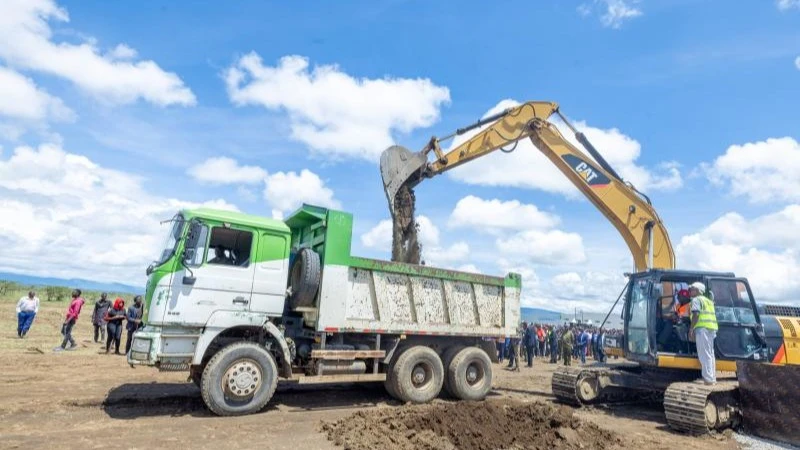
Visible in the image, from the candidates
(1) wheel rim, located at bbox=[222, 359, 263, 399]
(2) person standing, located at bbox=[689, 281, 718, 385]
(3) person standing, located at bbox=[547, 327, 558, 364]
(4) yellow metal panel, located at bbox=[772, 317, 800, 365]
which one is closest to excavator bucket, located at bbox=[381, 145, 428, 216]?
(1) wheel rim, located at bbox=[222, 359, 263, 399]

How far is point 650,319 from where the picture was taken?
957 centimetres

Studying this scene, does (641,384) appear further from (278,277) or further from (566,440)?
(278,277)

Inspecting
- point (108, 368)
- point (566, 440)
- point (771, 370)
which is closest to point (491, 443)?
point (566, 440)

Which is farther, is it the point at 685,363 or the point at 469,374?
the point at 469,374

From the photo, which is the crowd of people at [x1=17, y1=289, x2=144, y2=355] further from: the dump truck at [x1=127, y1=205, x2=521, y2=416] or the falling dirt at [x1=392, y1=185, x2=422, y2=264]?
the falling dirt at [x1=392, y1=185, x2=422, y2=264]

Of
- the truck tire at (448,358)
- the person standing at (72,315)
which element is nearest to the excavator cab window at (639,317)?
the truck tire at (448,358)

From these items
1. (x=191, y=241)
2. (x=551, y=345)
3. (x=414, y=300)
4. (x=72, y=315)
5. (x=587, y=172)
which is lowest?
(x=72, y=315)

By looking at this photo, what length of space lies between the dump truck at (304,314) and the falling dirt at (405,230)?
4.38 feet

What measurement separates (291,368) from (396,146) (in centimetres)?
577

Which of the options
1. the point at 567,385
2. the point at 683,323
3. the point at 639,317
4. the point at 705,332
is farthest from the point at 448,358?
the point at 705,332

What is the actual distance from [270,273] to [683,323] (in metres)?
7.35

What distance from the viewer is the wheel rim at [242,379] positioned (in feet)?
25.3

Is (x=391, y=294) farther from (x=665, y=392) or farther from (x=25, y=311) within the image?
(x=25, y=311)

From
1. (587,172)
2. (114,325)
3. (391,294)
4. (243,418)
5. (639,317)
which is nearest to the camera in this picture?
(243,418)
